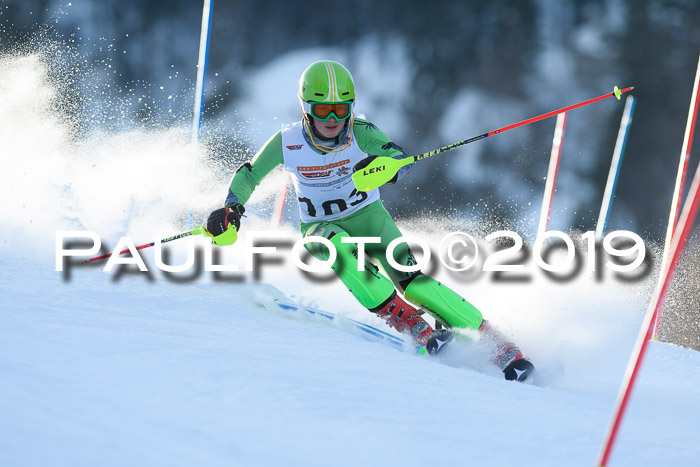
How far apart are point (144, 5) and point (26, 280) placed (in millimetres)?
8182

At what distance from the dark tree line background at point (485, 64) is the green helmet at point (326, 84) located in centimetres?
626

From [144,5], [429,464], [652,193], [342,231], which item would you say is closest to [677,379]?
[342,231]

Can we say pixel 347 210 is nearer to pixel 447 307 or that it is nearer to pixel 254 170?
pixel 254 170

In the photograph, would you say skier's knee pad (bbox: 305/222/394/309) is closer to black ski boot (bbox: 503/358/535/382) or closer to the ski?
the ski

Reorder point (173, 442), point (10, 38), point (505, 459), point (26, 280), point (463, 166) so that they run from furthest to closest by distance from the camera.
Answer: point (463, 166) → point (10, 38) → point (26, 280) → point (505, 459) → point (173, 442)

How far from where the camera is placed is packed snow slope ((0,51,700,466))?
104 cm

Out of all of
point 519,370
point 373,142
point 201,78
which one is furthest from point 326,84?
point 201,78

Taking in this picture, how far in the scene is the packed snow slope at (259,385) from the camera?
1.04 meters

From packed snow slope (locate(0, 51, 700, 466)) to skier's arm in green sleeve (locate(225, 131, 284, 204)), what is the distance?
38cm

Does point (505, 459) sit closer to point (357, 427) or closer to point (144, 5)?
point (357, 427)

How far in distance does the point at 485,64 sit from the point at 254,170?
7880 mm

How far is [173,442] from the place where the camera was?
1020mm

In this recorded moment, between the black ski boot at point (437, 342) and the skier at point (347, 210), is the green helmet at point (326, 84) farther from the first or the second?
the black ski boot at point (437, 342)

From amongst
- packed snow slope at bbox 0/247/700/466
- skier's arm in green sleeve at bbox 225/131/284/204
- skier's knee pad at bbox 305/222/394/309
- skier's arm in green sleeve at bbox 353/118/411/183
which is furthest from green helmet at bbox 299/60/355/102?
packed snow slope at bbox 0/247/700/466
